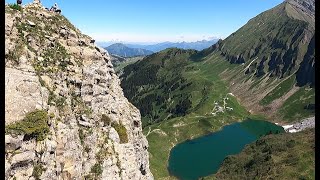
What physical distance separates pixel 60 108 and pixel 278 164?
5710 inches

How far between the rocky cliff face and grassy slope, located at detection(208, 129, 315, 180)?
367 feet

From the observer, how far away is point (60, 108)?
147 ft

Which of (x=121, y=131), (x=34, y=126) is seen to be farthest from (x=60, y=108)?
(x=121, y=131)

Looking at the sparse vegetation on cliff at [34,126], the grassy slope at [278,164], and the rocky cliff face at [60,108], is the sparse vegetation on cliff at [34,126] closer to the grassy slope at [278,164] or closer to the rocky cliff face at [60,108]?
the rocky cliff face at [60,108]

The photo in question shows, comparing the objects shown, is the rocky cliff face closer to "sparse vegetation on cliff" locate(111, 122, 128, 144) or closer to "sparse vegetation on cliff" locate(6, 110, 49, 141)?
"sparse vegetation on cliff" locate(6, 110, 49, 141)

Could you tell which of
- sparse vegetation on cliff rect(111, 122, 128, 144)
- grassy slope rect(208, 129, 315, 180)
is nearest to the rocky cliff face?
sparse vegetation on cliff rect(111, 122, 128, 144)

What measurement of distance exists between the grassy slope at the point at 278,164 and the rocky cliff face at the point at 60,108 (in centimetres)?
11201

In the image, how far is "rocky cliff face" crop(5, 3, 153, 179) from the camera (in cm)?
3803

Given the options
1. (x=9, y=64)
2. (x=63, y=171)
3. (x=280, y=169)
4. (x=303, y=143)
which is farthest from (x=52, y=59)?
(x=303, y=143)

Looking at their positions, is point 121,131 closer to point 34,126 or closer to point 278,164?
point 34,126

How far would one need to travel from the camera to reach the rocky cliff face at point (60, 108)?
3803cm

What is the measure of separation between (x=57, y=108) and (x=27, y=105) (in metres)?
5.24

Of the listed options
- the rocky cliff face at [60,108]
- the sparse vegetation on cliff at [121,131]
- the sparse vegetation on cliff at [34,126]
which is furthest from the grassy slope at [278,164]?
the sparse vegetation on cliff at [34,126]
